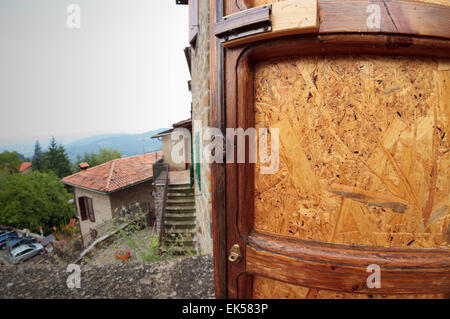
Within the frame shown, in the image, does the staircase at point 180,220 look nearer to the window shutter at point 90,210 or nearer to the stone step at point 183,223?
the stone step at point 183,223

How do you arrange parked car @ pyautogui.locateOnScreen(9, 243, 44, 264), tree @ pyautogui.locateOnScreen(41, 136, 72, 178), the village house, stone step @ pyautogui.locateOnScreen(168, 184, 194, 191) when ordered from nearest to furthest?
stone step @ pyautogui.locateOnScreen(168, 184, 194, 191) < the village house < parked car @ pyautogui.locateOnScreen(9, 243, 44, 264) < tree @ pyautogui.locateOnScreen(41, 136, 72, 178)

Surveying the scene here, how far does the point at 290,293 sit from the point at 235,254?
0.40m

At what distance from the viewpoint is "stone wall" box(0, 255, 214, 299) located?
5.08 ft

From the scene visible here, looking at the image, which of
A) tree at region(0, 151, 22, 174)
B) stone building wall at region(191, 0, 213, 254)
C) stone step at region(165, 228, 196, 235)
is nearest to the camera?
stone building wall at region(191, 0, 213, 254)

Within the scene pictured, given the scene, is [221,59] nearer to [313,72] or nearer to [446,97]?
[313,72]

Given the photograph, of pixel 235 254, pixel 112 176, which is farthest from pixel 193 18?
pixel 112 176

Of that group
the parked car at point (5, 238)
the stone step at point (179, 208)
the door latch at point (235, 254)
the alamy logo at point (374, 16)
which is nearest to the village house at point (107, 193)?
the stone step at point (179, 208)

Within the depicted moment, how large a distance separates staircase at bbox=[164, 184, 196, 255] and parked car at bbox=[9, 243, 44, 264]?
15.4m

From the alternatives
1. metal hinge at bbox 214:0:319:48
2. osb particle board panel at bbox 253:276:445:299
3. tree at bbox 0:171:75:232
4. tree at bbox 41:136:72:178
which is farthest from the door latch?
tree at bbox 41:136:72:178

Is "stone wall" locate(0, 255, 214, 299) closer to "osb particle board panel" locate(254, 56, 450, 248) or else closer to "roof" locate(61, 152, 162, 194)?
"osb particle board panel" locate(254, 56, 450, 248)

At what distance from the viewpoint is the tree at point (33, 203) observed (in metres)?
19.4

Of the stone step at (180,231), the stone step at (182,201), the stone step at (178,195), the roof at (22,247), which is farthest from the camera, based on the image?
the roof at (22,247)

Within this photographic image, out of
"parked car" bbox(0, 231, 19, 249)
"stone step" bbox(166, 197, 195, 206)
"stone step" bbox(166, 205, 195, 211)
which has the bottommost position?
"parked car" bbox(0, 231, 19, 249)

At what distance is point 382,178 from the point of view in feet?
3.06
